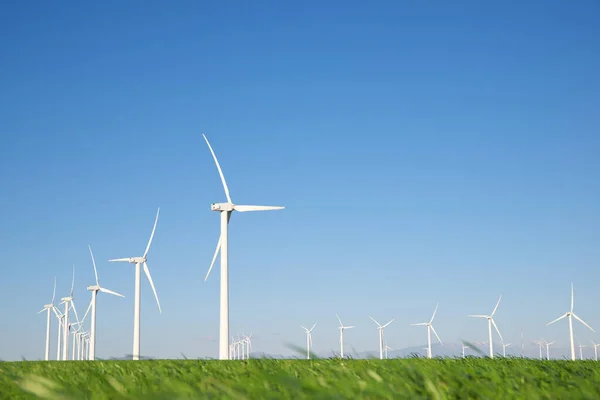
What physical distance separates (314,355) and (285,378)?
103 inches

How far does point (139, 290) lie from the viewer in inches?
2884

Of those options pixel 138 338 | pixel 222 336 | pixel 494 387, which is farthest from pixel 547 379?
pixel 138 338

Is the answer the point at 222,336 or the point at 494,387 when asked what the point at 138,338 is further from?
the point at 494,387

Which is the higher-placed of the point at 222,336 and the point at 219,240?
the point at 219,240

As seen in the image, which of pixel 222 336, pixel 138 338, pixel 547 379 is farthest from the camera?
pixel 138 338

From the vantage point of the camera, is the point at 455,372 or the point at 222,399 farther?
the point at 455,372

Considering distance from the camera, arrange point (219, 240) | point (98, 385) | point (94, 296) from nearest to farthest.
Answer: point (98, 385) < point (219, 240) < point (94, 296)

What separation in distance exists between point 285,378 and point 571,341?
102 meters

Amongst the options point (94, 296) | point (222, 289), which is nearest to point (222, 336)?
point (222, 289)

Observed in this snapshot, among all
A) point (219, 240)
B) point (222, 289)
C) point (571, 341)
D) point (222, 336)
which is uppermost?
point (219, 240)

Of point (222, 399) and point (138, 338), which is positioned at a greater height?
point (222, 399)

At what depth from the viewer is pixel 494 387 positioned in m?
7.25

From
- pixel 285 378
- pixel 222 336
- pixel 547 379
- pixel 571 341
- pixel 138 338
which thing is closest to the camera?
pixel 285 378

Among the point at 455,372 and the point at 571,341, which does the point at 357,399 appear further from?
the point at 571,341
